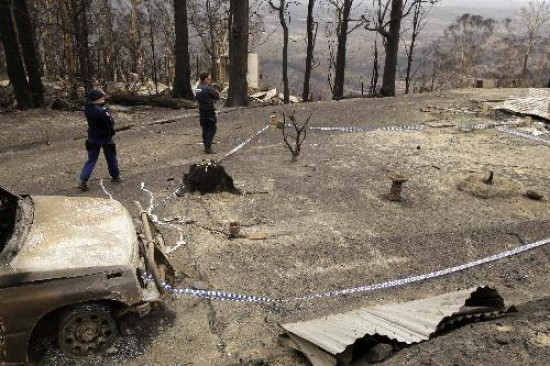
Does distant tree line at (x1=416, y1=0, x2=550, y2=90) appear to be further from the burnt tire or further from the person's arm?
the burnt tire

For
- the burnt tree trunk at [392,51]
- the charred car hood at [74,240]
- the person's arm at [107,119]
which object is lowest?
the charred car hood at [74,240]

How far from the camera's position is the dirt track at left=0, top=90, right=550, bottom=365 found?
461 cm

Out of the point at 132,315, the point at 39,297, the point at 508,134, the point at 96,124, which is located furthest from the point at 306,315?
the point at 508,134

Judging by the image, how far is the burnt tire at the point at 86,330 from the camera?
430 cm

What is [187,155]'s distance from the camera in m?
10.5

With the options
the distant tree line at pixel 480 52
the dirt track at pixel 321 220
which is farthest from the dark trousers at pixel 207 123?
the distant tree line at pixel 480 52

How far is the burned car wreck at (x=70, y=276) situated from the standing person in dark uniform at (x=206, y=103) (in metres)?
5.15

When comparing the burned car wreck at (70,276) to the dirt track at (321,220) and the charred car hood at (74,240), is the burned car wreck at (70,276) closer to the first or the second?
the charred car hood at (74,240)

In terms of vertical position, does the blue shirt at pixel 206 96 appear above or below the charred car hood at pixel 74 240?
above

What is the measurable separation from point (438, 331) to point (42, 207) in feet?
13.6

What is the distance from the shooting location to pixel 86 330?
173 inches

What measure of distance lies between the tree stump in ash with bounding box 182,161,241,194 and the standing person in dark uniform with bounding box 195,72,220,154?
2.09 meters

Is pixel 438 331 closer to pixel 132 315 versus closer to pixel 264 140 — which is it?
pixel 132 315

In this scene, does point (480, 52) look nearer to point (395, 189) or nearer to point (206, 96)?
point (206, 96)
